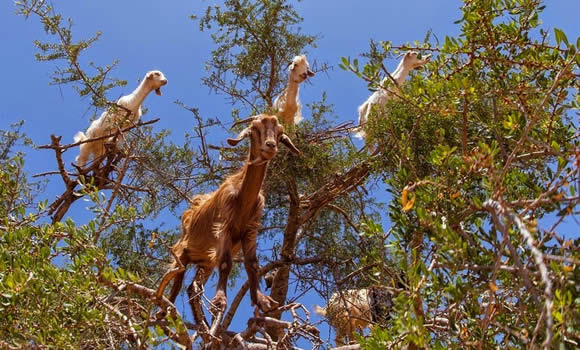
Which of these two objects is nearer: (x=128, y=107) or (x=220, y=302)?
(x=220, y=302)

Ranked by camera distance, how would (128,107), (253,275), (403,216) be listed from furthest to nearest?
(128,107) → (253,275) → (403,216)

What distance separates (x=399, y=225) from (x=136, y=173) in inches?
210

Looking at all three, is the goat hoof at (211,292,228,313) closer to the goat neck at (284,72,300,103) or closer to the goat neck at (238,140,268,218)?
the goat neck at (238,140,268,218)

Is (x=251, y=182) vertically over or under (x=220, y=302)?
over

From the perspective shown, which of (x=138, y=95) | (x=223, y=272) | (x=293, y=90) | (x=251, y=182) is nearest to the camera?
(x=223, y=272)

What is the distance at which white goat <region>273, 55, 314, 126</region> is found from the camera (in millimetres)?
9453

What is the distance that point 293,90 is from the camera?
9656 millimetres

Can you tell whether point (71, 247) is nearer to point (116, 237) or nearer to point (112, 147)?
point (116, 237)

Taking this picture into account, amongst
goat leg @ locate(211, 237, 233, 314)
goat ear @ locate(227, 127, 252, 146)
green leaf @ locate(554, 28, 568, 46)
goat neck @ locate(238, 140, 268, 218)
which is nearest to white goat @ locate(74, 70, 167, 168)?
goat ear @ locate(227, 127, 252, 146)

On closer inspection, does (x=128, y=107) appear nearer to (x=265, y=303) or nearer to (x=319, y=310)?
(x=319, y=310)

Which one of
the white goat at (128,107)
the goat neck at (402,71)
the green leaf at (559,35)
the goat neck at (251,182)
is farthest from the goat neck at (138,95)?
the green leaf at (559,35)

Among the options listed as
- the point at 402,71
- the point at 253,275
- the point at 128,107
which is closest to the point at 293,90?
the point at 402,71

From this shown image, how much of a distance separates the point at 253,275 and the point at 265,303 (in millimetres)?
316

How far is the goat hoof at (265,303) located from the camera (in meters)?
5.24
